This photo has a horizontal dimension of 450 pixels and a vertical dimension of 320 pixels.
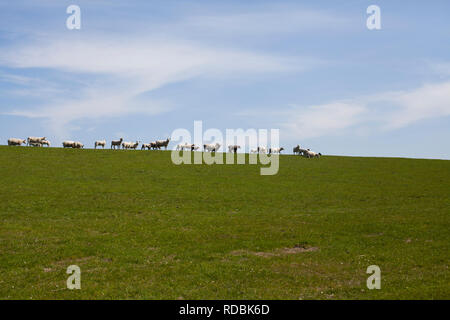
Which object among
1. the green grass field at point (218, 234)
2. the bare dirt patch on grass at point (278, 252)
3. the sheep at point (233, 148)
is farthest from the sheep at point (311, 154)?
the bare dirt patch on grass at point (278, 252)

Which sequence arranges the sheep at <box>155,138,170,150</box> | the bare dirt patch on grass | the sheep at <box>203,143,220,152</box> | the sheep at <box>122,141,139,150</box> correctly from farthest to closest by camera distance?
the sheep at <box>122,141,139,150</box> → the sheep at <box>155,138,170,150</box> → the sheep at <box>203,143,220,152</box> → the bare dirt patch on grass

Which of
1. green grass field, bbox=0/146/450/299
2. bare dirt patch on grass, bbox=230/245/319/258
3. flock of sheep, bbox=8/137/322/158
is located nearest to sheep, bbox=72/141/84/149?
flock of sheep, bbox=8/137/322/158

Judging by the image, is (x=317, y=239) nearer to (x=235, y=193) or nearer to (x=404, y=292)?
(x=404, y=292)

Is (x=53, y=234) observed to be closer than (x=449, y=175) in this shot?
Yes

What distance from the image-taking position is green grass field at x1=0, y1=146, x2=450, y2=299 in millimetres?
16062

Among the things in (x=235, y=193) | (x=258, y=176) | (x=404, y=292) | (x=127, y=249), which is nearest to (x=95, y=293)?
(x=127, y=249)

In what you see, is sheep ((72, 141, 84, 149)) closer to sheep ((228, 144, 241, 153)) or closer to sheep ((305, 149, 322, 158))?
sheep ((228, 144, 241, 153))

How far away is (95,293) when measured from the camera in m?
15.3

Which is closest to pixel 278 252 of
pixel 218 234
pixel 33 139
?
pixel 218 234

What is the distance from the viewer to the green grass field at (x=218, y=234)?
1606 cm

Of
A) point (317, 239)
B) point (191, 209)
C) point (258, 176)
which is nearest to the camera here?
point (317, 239)

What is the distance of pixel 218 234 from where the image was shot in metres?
24.0

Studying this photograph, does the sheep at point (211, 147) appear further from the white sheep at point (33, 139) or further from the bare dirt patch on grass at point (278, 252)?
the bare dirt patch on grass at point (278, 252)

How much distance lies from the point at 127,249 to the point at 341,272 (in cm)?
1156
